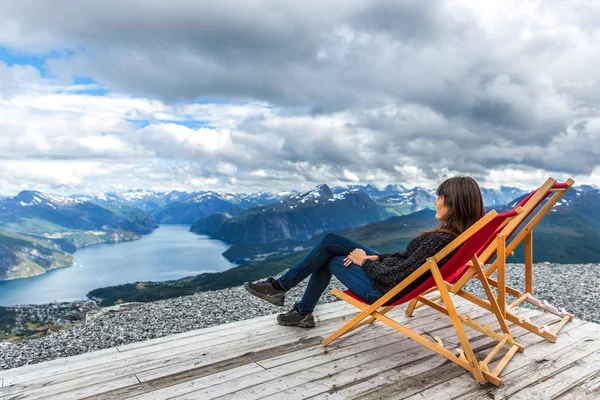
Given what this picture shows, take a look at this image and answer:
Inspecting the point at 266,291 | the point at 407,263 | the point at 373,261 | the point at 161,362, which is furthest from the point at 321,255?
the point at 161,362

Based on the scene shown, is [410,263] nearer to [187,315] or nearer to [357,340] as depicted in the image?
[357,340]

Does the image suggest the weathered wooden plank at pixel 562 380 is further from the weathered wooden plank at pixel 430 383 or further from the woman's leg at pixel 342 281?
the woman's leg at pixel 342 281

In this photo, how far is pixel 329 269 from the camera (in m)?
4.70

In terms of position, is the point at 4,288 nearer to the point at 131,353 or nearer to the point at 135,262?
the point at 135,262

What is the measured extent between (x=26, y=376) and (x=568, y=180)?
601 cm

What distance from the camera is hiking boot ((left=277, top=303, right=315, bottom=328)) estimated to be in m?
4.86

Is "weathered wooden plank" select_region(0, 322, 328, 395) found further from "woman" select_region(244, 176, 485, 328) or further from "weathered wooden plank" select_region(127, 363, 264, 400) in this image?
"woman" select_region(244, 176, 485, 328)

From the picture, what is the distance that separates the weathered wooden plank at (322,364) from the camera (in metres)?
3.37

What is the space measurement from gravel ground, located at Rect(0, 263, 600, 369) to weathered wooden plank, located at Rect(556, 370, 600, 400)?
234 inches

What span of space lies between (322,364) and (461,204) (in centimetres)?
210

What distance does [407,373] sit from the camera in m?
3.65

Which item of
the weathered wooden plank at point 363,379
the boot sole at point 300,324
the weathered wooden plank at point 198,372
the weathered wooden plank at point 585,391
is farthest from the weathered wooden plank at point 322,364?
the weathered wooden plank at point 585,391

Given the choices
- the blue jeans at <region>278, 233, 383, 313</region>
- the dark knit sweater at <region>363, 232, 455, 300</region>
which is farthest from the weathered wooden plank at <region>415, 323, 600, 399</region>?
the blue jeans at <region>278, 233, 383, 313</region>

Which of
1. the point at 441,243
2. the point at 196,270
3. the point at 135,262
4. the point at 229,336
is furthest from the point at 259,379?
the point at 135,262
